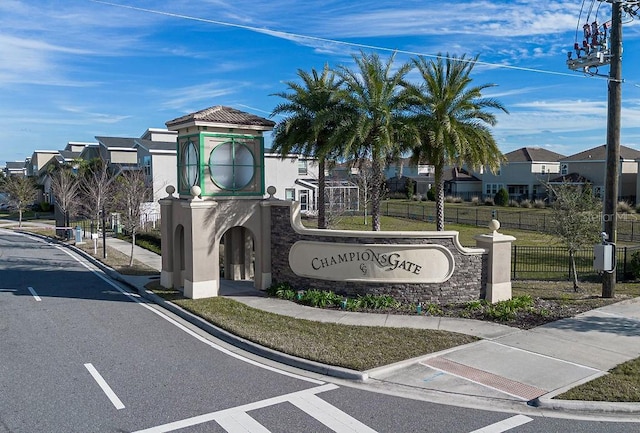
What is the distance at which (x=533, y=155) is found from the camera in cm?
7406

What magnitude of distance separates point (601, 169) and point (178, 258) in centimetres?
5976

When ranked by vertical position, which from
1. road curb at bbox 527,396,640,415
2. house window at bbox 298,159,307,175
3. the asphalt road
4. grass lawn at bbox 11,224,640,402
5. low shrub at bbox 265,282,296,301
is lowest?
the asphalt road

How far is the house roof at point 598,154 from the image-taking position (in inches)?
2570

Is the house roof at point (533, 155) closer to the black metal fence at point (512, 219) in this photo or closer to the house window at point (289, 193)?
the black metal fence at point (512, 219)

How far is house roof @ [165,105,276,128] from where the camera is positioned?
54.2 feet

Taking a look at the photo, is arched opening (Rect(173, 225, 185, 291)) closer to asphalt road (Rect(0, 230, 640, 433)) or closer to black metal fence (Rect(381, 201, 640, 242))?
asphalt road (Rect(0, 230, 640, 433))

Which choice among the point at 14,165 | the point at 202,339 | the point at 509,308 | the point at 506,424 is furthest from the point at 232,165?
the point at 14,165

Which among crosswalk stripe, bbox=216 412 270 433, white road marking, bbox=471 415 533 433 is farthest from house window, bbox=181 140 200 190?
white road marking, bbox=471 415 533 433

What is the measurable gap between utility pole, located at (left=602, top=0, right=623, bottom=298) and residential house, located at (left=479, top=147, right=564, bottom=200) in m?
56.4

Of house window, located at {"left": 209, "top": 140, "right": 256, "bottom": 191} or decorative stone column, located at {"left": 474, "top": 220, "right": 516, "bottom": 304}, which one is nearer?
decorative stone column, located at {"left": 474, "top": 220, "right": 516, "bottom": 304}

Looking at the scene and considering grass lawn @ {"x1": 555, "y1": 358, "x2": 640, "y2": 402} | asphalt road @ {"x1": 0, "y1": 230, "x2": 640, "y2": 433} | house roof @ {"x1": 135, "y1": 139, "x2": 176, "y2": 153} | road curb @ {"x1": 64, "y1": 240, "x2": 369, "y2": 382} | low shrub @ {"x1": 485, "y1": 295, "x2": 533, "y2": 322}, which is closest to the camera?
asphalt road @ {"x1": 0, "y1": 230, "x2": 640, "y2": 433}

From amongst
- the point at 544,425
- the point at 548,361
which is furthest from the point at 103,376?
the point at 548,361

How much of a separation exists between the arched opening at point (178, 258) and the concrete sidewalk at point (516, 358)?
474cm

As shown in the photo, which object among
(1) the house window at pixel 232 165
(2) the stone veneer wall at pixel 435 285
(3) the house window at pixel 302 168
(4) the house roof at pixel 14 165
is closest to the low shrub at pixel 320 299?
(2) the stone veneer wall at pixel 435 285
